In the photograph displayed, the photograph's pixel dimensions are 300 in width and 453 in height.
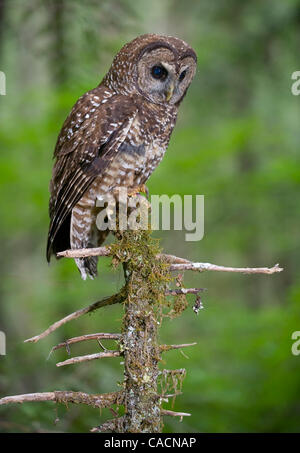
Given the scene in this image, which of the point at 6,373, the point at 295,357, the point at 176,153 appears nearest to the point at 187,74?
the point at 295,357

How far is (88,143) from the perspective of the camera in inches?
134

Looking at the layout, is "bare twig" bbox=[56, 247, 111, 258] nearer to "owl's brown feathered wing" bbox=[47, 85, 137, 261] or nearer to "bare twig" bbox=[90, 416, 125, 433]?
"bare twig" bbox=[90, 416, 125, 433]

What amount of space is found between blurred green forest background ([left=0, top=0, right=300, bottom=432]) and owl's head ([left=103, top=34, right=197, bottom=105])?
27.0 inches

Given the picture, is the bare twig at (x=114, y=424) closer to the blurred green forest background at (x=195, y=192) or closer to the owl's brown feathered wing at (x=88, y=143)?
the blurred green forest background at (x=195, y=192)

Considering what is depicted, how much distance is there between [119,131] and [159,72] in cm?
48

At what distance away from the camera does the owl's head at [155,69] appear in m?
3.22

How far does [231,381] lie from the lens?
18.0 ft

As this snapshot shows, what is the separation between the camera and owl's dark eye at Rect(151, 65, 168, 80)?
3.33 m

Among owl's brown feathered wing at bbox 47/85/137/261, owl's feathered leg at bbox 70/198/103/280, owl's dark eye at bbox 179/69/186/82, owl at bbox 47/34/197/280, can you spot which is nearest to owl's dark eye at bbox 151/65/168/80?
owl at bbox 47/34/197/280

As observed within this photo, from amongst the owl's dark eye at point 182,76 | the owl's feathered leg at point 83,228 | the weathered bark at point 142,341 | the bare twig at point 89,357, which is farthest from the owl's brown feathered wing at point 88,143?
the bare twig at point 89,357

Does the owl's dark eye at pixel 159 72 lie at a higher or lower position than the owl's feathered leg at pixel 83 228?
higher

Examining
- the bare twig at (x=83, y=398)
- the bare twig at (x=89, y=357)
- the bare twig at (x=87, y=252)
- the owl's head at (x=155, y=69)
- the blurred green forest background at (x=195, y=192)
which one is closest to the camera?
the bare twig at (x=89, y=357)
